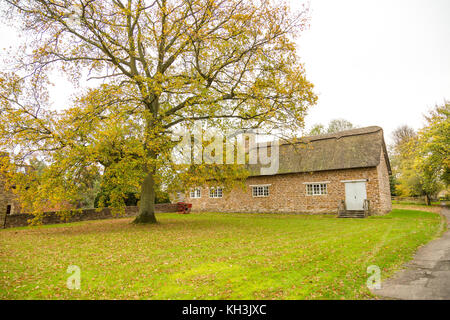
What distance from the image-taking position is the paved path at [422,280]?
4.34 m

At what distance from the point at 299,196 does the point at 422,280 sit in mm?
18450

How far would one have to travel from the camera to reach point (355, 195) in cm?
2047

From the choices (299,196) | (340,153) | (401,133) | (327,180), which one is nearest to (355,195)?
(327,180)

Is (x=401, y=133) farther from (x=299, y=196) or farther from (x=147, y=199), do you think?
(x=147, y=199)

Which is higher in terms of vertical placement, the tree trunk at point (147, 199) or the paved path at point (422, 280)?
the tree trunk at point (147, 199)

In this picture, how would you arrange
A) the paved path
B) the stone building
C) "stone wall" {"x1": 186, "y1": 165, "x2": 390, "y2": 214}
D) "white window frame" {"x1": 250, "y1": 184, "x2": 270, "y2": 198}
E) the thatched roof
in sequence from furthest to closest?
"white window frame" {"x1": 250, "y1": 184, "x2": 270, "y2": 198}, the thatched roof, the stone building, "stone wall" {"x1": 186, "y1": 165, "x2": 390, "y2": 214}, the paved path

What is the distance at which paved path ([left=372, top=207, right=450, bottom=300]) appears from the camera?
4336 mm

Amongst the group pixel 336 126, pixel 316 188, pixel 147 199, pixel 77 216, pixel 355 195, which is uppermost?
pixel 336 126

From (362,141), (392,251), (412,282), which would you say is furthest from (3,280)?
(362,141)

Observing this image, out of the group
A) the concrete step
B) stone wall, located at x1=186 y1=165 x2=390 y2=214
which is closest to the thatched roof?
stone wall, located at x1=186 y1=165 x2=390 y2=214

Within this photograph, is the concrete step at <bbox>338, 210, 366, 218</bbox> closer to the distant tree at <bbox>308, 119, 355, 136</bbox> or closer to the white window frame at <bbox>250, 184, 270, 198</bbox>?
the white window frame at <bbox>250, 184, 270, 198</bbox>

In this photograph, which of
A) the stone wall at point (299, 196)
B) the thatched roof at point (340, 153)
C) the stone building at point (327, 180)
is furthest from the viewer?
the thatched roof at point (340, 153)

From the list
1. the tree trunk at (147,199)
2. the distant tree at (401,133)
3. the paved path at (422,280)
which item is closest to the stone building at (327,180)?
the tree trunk at (147,199)

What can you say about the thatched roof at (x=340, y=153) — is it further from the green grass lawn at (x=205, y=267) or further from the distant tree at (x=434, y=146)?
the green grass lawn at (x=205, y=267)
